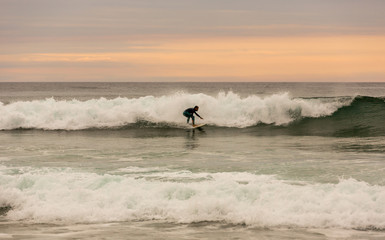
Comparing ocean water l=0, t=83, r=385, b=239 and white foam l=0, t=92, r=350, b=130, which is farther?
white foam l=0, t=92, r=350, b=130

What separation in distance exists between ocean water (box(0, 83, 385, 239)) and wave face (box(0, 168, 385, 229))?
21mm

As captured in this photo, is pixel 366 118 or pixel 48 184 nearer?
pixel 48 184

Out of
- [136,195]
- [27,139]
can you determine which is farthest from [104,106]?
[136,195]

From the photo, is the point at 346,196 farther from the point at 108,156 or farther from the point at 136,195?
the point at 108,156

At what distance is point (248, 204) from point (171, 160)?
5550mm

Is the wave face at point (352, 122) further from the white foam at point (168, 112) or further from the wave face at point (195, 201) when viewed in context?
the wave face at point (195, 201)

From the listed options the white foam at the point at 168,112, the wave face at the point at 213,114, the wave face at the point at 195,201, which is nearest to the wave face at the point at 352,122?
the wave face at the point at 213,114

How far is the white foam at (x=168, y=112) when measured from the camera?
84.6 ft

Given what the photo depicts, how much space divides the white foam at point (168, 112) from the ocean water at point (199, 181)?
0.84 meters

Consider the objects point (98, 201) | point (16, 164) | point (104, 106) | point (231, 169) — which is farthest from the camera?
point (104, 106)

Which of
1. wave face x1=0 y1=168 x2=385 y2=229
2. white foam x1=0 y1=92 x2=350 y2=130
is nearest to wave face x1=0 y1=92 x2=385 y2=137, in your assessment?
white foam x1=0 y1=92 x2=350 y2=130

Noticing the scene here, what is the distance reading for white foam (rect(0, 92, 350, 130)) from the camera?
84.6 feet

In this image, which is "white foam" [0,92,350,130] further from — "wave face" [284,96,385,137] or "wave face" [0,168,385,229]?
"wave face" [0,168,385,229]

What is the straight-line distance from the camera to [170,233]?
817 cm
